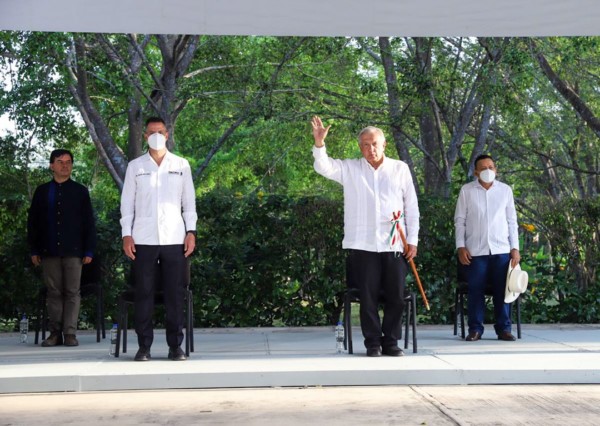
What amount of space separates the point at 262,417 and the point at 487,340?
490 centimetres

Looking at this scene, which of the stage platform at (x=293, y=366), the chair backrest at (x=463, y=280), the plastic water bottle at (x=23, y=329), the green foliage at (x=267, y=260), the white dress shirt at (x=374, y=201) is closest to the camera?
the stage platform at (x=293, y=366)

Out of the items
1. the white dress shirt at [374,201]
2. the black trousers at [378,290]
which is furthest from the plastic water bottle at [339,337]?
Result: the white dress shirt at [374,201]

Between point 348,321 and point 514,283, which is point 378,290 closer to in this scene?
point 348,321

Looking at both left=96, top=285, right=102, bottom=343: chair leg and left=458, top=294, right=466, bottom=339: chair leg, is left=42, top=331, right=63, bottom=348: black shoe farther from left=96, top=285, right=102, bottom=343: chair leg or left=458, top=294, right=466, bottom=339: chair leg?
left=458, top=294, right=466, bottom=339: chair leg

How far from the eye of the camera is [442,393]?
8.80 m

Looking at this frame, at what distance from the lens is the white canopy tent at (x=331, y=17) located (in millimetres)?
9781

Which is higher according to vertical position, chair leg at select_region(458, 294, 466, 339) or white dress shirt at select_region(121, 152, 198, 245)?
white dress shirt at select_region(121, 152, 198, 245)

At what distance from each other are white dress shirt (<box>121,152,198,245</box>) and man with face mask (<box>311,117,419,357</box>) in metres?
1.24

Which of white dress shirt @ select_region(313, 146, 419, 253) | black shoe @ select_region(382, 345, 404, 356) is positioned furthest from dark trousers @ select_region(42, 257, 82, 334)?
black shoe @ select_region(382, 345, 404, 356)

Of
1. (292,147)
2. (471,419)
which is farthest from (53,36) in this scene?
(292,147)

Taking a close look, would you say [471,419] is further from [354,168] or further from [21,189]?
[21,189]

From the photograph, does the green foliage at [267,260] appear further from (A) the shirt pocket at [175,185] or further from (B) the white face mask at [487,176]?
(A) the shirt pocket at [175,185]

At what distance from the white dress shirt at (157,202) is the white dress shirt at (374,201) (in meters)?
1.24

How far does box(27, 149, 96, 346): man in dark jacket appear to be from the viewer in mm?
11570
